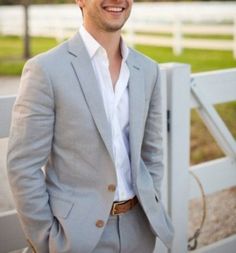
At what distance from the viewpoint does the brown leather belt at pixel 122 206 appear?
1.97 meters

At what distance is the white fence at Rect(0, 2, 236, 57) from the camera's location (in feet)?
40.4

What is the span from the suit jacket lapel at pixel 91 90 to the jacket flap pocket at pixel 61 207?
0.24 metres

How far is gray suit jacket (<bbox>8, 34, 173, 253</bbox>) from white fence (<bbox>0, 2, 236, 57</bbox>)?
A: 9.67 m

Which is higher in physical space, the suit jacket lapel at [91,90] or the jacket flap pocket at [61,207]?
the suit jacket lapel at [91,90]

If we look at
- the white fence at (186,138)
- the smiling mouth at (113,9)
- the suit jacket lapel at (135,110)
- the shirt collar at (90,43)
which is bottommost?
the white fence at (186,138)

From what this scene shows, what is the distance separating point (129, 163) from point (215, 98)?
4.00ft

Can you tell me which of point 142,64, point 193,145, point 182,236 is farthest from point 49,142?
point 193,145

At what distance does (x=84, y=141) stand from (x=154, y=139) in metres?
0.45

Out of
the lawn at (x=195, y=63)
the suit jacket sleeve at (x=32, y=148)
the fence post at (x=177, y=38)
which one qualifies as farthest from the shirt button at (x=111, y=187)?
the fence post at (x=177, y=38)

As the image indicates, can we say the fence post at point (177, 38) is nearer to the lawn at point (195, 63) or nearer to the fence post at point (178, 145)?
the lawn at point (195, 63)

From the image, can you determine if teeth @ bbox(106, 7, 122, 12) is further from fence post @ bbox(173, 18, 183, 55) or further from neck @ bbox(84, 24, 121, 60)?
fence post @ bbox(173, 18, 183, 55)

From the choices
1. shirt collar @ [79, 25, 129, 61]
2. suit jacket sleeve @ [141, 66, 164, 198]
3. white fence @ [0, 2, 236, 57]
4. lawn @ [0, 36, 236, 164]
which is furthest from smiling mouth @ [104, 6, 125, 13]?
white fence @ [0, 2, 236, 57]

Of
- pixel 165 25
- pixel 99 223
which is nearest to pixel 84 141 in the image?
pixel 99 223

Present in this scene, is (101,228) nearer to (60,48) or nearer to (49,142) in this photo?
(49,142)
